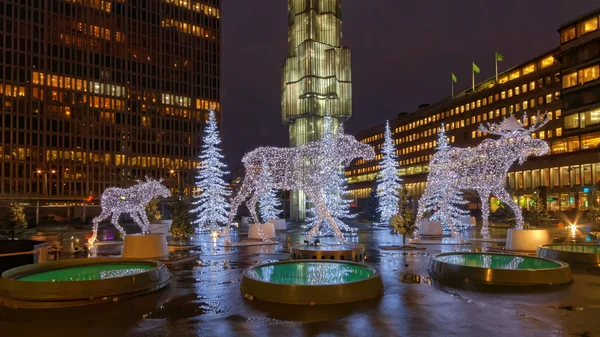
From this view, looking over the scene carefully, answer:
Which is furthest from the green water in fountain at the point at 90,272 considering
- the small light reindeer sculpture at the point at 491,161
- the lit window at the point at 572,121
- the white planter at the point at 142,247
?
the lit window at the point at 572,121

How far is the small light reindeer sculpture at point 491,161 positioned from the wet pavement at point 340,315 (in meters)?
8.82

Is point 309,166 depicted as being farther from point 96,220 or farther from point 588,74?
point 588,74

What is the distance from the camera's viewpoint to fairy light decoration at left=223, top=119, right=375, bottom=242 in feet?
68.6

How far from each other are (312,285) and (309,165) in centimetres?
1193

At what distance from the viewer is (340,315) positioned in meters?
8.73

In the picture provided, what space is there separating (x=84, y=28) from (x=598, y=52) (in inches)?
3547

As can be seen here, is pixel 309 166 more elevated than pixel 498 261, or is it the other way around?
pixel 309 166

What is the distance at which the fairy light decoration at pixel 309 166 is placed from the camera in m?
20.9

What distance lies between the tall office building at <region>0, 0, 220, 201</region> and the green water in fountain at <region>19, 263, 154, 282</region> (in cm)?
7842

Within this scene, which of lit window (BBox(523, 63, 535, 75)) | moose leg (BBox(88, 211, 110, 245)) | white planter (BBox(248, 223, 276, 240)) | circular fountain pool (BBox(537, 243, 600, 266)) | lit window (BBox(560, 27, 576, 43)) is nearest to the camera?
circular fountain pool (BBox(537, 243, 600, 266))

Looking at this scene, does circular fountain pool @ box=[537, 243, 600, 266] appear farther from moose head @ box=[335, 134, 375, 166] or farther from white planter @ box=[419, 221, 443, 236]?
white planter @ box=[419, 221, 443, 236]

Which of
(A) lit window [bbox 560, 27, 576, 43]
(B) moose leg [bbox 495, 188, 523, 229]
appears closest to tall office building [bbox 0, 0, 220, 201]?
(A) lit window [bbox 560, 27, 576, 43]

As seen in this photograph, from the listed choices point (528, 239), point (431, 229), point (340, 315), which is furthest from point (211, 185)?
point (340, 315)

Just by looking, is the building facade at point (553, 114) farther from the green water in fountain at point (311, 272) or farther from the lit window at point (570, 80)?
the green water in fountain at point (311, 272)
